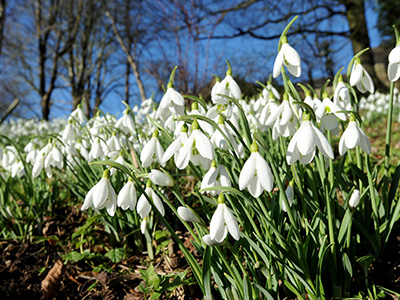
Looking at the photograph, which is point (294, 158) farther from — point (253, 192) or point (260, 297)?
point (260, 297)

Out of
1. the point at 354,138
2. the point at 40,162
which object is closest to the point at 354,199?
the point at 354,138

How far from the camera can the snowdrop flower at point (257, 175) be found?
98cm

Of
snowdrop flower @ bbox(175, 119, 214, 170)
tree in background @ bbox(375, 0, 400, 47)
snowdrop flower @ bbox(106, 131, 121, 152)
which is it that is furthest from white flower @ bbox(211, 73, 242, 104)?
tree in background @ bbox(375, 0, 400, 47)

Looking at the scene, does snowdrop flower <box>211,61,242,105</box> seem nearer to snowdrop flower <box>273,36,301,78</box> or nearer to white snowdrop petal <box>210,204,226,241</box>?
snowdrop flower <box>273,36,301,78</box>

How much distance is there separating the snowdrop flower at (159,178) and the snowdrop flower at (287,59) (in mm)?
569

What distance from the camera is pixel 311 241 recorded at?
1.26 meters

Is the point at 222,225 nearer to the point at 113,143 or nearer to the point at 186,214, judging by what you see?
the point at 186,214

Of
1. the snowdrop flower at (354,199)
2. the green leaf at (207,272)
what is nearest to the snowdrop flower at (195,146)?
the green leaf at (207,272)

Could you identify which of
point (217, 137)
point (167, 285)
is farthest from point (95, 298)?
point (217, 137)

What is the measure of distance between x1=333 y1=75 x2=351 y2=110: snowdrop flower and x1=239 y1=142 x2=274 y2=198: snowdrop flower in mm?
625

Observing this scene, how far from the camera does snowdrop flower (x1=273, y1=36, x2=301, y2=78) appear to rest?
1.21m

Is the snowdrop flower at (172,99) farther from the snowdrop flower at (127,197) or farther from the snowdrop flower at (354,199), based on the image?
the snowdrop flower at (354,199)

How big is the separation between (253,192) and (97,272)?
1300 mm

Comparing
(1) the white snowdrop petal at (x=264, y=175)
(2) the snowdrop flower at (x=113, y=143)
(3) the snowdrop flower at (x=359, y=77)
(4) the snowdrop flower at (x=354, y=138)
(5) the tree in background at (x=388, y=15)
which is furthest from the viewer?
(5) the tree in background at (x=388, y=15)
